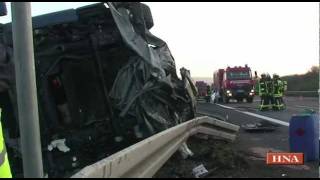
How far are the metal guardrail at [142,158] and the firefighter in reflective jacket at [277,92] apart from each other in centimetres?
1844

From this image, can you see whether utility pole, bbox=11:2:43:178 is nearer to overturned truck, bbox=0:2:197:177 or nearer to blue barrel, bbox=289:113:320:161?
overturned truck, bbox=0:2:197:177

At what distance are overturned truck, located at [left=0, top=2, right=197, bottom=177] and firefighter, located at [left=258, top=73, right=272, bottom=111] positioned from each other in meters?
18.8

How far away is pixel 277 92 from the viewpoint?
28.6m

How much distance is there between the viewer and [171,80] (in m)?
10.1

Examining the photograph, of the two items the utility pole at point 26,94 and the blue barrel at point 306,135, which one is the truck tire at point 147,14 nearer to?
the blue barrel at point 306,135

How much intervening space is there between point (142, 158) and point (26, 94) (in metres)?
1.12

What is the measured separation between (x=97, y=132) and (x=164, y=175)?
212cm

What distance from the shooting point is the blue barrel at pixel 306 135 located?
884 centimetres

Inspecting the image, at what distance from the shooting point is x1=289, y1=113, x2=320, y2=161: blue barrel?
884 cm

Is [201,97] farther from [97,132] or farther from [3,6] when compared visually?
[3,6]

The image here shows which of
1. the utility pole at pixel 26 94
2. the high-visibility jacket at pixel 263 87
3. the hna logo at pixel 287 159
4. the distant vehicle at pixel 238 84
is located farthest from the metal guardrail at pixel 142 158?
the distant vehicle at pixel 238 84

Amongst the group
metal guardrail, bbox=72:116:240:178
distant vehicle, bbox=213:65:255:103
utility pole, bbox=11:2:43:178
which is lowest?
distant vehicle, bbox=213:65:255:103

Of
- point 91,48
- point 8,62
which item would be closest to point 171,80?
point 91,48

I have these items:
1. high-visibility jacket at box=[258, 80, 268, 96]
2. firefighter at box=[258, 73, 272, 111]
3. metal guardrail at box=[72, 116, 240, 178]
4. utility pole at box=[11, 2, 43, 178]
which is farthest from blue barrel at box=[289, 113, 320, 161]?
high-visibility jacket at box=[258, 80, 268, 96]
